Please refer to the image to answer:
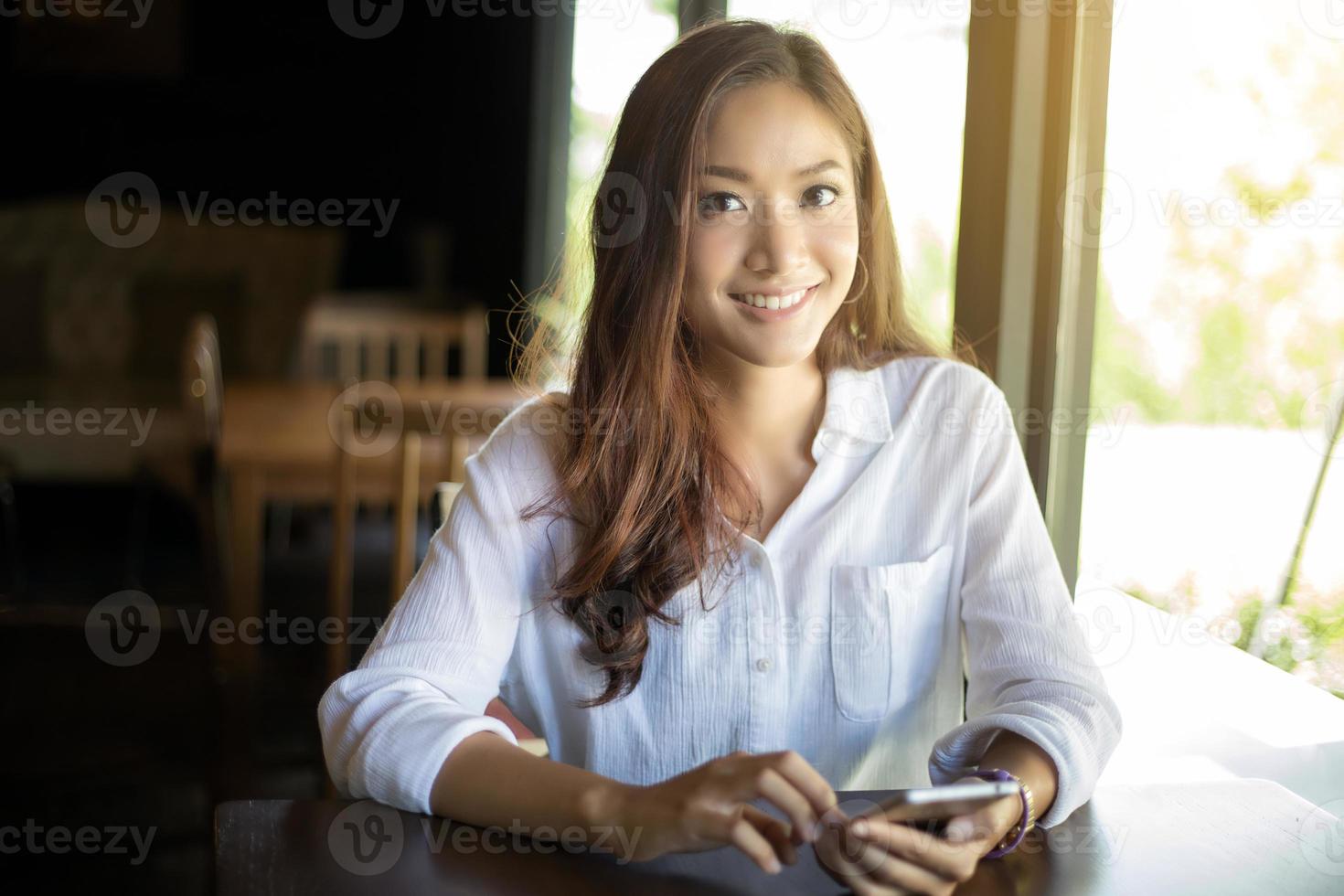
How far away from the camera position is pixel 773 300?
4.39 feet

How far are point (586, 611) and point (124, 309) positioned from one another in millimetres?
4734

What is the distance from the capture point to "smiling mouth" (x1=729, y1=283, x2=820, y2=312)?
1.34 meters

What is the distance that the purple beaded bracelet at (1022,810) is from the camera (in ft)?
3.20

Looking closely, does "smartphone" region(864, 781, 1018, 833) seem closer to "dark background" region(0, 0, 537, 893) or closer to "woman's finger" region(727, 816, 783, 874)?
"woman's finger" region(727, 816, 783, 874)

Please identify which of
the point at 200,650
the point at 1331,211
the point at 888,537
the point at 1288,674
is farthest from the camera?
the point at 200,650

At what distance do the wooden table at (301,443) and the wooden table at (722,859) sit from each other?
73.9 inches

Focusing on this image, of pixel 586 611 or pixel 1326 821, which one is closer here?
pixel 1326 821

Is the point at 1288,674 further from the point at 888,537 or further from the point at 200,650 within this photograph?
the point at 200,650

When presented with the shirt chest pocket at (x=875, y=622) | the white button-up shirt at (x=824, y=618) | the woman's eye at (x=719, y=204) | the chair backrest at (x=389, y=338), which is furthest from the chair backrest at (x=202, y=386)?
the shirt chest pocket at (x=875, y=622)

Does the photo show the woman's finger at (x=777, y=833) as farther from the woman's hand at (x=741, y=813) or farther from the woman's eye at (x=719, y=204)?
the woman's eye at (x=719, y=204)

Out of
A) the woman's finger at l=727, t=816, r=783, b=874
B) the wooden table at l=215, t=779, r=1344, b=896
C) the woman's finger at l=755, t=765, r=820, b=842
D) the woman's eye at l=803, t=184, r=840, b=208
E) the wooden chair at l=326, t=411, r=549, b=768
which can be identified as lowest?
the wooden chair at l=326, t=411, r=549, b=768

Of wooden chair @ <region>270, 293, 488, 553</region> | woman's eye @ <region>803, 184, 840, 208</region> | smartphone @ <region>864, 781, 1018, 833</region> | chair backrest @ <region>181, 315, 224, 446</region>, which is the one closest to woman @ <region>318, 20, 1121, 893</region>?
woman's eye @ <region>803, 184, 840, 208</region>

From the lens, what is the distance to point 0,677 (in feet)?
11.4

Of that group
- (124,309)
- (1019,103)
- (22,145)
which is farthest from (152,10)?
(1019,103)
